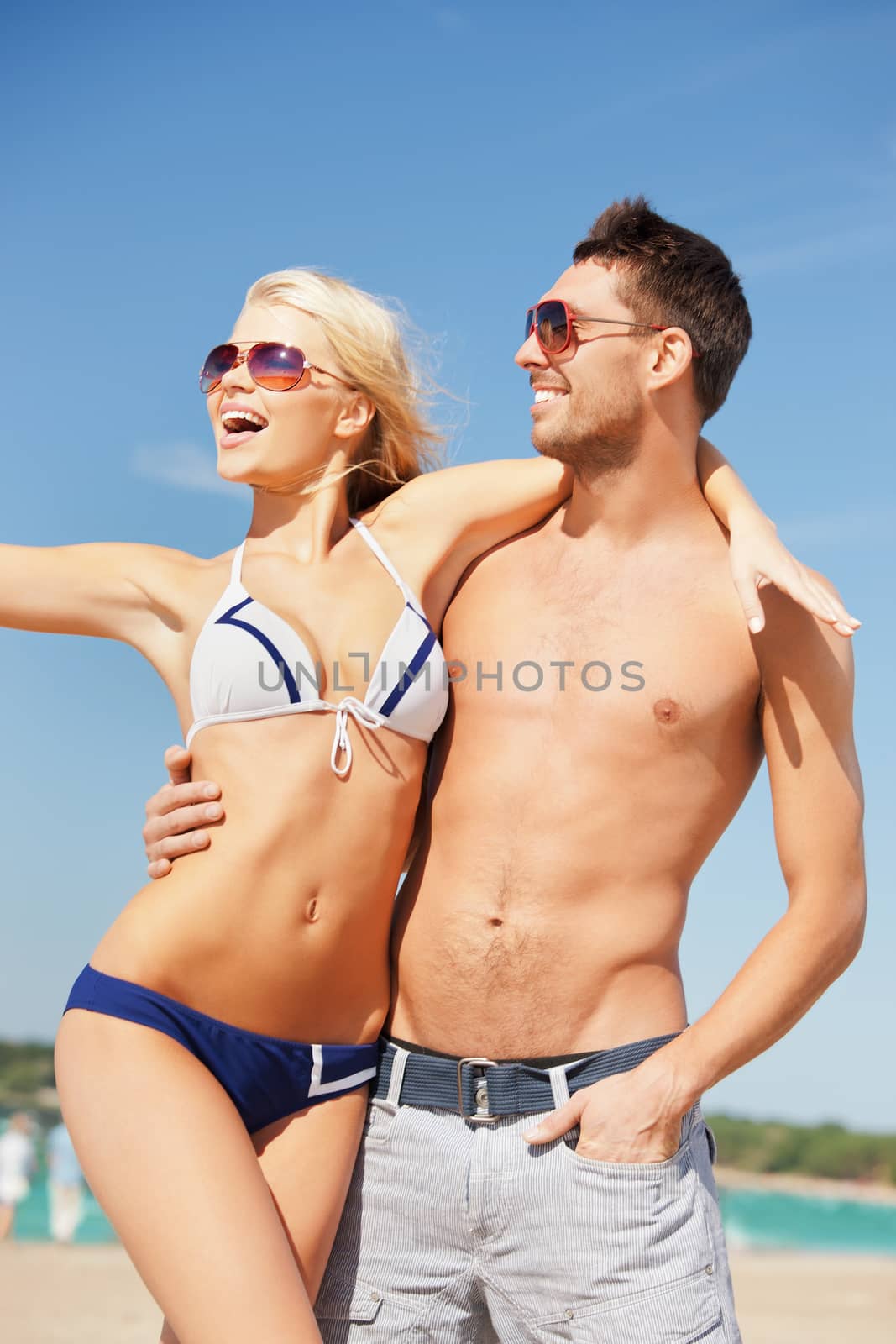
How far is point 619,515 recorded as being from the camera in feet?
13.2

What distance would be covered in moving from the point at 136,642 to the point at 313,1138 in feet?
4.70

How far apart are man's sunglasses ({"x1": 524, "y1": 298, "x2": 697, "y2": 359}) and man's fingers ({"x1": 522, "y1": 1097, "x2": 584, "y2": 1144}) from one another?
7.43ft

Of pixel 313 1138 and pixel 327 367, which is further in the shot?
pixel 327 367

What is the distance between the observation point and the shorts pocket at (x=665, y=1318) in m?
3.20

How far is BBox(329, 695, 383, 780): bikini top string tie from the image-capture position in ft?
11.0

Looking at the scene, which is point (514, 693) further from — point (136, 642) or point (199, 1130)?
point (199, 1130)

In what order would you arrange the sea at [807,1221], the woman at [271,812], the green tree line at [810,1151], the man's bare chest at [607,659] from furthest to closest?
the green tree line at [810,1151] → the sea at [807,1221] → the man's bare chest at [607,659] → the woman at [271,812]

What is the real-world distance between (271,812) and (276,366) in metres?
1.31

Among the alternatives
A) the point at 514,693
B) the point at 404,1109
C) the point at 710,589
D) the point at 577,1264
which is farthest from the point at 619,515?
the point at 577,1264

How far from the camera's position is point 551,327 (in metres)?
4.15

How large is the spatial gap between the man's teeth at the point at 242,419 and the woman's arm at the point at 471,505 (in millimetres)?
425

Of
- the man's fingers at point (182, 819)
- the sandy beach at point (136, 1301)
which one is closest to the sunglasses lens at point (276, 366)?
the man's fingers at point (182, 819)

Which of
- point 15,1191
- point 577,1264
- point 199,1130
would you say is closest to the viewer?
point 199,1130

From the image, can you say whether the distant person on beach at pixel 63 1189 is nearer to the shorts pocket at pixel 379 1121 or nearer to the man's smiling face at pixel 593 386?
the shorts pocket at pixel 379 1121
